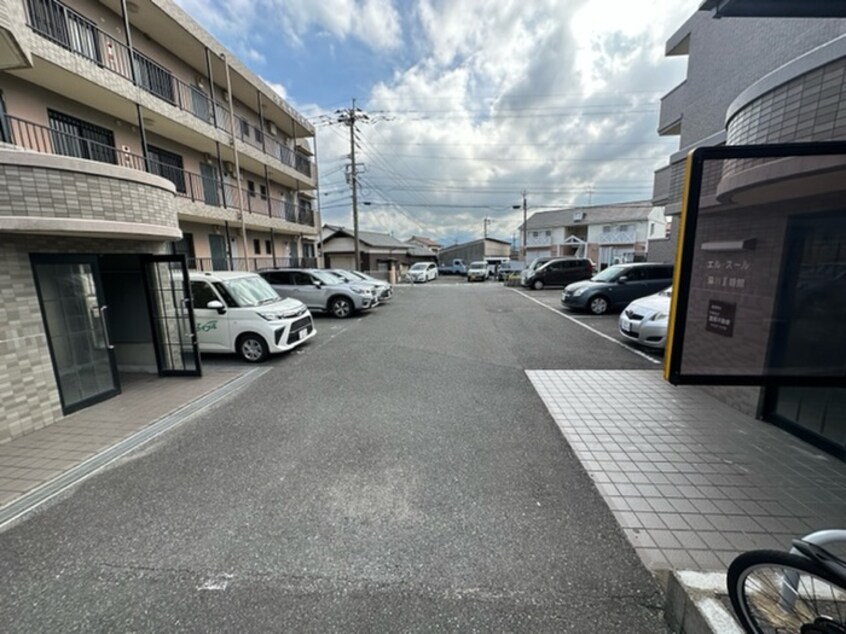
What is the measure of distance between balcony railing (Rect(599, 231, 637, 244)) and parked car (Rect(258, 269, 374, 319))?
32901 mm

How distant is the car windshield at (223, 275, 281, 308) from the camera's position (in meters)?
6.60

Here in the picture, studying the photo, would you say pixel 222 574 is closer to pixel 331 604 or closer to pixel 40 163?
pixel 331 604

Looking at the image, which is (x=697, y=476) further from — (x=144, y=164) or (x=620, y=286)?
(x=144, y=164)

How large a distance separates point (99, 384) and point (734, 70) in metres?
14.0

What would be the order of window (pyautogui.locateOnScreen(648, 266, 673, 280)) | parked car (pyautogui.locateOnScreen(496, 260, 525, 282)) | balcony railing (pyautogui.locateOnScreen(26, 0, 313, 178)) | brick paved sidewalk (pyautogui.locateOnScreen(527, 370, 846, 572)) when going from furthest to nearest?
1. parked car (pyautogui.locateOnScreen(496, 260, 525, 282))
2. window (pyautogui.locateOnScreen(648, 266, 673, 280))
3. balcony railing (pyautogui.locateOnScreen(26, 0, 313, 178))
4. brick paved sidewalk (pyautogui.locateOnScreen(527, 370, 846, 572))

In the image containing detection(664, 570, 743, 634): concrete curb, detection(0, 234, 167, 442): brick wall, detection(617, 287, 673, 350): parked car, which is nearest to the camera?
detection(664, 570, 743, 634): concrete curb

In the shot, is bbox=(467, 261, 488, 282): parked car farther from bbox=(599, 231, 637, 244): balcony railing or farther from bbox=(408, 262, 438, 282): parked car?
bbox=(599, 231, 637, 244): balcony railing

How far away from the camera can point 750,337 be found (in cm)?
222

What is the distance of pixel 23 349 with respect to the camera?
396 cm

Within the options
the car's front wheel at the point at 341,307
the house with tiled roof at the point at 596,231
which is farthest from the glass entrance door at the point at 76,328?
the house with tiled roof at the point at 596,231

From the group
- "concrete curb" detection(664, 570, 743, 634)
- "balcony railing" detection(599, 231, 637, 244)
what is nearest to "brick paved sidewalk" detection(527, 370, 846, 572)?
"concrete curb" detection(664, 570, 743, 634)

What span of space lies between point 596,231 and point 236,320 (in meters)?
38.2

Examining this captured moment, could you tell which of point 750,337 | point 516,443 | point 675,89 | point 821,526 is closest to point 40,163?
point 516,443

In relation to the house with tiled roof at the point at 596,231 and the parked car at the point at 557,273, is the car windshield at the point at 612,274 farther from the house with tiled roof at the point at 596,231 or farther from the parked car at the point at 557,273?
the house with tiled roof at the point at 596,231
